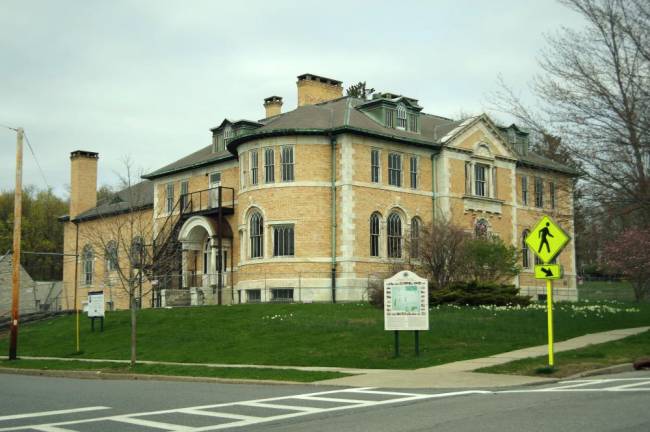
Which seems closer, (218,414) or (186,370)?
(218,414)

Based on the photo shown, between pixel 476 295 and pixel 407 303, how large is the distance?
11806mm


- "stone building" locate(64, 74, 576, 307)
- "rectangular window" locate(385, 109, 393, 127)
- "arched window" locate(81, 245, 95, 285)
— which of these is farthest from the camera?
"arched window" locate(81, 245, 95, 285)

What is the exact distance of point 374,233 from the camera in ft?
139

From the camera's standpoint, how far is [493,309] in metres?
30.8

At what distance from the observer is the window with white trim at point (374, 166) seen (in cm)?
4244

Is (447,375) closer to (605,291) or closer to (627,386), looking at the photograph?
(627,386)

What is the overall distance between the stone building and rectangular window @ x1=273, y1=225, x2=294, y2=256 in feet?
0.18

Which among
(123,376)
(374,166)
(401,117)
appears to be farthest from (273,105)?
(123,376)

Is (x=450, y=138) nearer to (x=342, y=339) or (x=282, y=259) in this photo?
(x=282, y=259)

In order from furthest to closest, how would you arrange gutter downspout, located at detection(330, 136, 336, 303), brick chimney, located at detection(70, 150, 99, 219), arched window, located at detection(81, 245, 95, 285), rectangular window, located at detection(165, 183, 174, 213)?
brick chimney, located at detection(70, 150, 99, 219) → arched window, located at detection(81, 245, 95, 285) → rectangular window, located at detection(165, 183, 174, 213) → gutter downspout, located at detection(330, 136, 336, 303)

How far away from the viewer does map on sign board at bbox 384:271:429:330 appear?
21.0 metres

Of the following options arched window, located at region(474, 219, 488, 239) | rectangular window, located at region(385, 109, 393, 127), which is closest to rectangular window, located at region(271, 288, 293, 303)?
rectangular window, located at region(385, 109, 393, 127)

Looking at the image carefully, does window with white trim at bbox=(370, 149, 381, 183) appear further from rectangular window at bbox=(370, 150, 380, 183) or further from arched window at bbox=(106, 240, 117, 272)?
arched window at bbox=(106, 240, 117, 272)

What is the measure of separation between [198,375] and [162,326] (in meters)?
12.2
